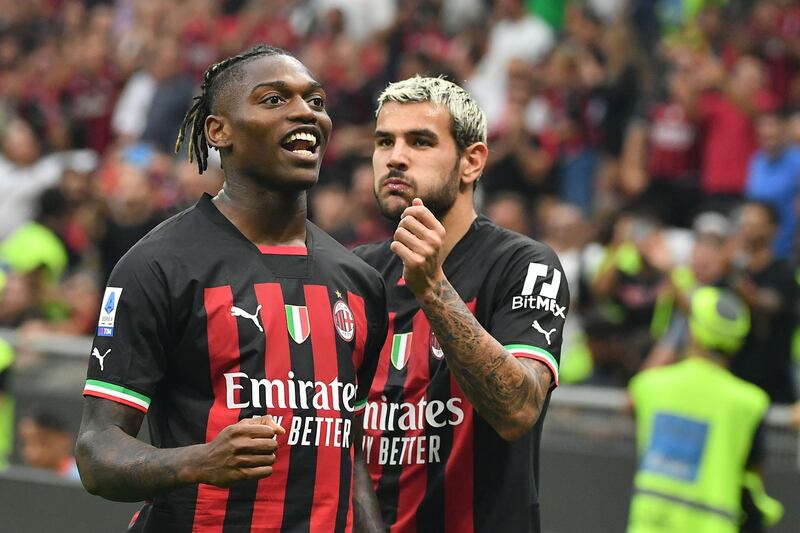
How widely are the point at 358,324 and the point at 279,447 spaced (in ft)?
1.56

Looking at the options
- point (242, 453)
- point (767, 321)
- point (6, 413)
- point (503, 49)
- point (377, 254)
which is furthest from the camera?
point (503, 49)

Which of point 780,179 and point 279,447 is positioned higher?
point 780,179

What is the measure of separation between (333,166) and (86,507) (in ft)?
17.3

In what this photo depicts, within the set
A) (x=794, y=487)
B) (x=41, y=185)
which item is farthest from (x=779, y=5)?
(x=41, y=185)

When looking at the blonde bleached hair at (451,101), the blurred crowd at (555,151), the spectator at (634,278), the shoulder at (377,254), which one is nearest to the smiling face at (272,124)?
the blonde bleached hair at (451,101)

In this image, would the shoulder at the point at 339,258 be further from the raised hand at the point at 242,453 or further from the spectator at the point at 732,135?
the spectator at the point at 732,135

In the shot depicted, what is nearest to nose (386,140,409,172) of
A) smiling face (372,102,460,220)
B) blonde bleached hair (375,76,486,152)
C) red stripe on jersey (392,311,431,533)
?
smiling face (372,102,460,220)

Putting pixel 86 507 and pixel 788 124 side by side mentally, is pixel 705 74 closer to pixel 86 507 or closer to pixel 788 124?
pixel 788 124

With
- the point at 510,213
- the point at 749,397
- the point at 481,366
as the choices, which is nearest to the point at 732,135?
the point at 510,213

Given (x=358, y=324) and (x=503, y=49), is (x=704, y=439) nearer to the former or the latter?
(x=358, y=324)

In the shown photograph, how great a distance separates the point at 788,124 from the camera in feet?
34.9

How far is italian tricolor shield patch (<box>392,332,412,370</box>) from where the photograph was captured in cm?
454

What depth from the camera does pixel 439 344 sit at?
424 centimetres

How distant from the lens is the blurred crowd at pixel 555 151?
9.39m
